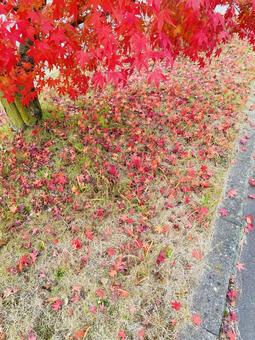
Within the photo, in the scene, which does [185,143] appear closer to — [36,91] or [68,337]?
[36,91]

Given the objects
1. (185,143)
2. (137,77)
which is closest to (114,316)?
(185,143)

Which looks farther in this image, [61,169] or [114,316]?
[61,169]

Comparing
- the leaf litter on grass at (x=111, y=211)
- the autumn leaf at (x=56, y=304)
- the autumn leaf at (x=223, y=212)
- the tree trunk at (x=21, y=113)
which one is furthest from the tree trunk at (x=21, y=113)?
the autumn leaf at (x=223, y=212)

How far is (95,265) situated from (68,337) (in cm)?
76

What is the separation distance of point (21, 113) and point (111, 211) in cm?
211

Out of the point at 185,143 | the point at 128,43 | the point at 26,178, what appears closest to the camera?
the point at 128,43

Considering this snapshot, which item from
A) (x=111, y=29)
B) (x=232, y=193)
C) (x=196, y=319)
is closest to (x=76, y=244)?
(x=196, y=319)

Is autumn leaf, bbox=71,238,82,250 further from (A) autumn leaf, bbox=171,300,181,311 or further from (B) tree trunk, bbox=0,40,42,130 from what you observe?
(B) tree trunk, bbox=0,40,42,130

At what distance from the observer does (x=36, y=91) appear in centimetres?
413

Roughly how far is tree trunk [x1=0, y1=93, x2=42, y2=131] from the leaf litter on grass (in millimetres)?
172

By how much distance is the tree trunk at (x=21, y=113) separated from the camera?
457cm

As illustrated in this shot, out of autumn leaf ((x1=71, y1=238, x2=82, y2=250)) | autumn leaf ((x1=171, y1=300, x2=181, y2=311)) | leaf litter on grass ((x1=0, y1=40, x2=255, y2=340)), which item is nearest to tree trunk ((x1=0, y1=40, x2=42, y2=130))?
leaf litter on grass ((x1=0, y1=40, x2=255, y2=340))

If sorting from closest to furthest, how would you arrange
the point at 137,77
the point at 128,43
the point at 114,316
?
the point at 128,43 → the point at 114,316 → the point at 137,77

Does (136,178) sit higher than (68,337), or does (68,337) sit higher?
(136,178)
